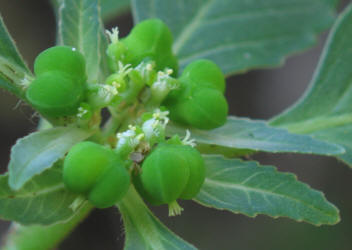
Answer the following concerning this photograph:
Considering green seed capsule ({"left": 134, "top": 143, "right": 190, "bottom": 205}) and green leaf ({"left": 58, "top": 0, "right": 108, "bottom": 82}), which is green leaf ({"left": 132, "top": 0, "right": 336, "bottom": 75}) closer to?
green leaf ({"left": 58, "top": 0, "right": 108, "bottom": 82})

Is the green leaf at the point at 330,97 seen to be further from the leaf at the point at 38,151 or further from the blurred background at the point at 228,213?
the blurred background at the point at 228,213

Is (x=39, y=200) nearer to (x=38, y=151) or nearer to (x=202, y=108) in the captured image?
(x=38, y=151)

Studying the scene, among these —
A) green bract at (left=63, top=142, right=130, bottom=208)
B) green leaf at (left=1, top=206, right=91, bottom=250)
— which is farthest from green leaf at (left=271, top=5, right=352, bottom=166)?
green bract at (left=63, top=142, right=130, bottom=208)

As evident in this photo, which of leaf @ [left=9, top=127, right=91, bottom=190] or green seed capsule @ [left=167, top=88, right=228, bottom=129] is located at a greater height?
leaf @ [left=9, top=127, right=91, bottom=190]

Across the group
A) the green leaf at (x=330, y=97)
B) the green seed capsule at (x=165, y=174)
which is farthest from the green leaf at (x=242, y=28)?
the green seed capsule at (x=165, y=174)

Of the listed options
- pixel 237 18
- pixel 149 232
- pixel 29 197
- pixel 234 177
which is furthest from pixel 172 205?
pixel 237 18

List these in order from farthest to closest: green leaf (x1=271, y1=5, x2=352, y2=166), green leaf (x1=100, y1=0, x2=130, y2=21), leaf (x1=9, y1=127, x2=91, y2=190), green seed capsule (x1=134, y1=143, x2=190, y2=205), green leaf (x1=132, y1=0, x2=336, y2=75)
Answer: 1. green leaf (x1=100, y1=0, x2=130, y2=21)
2. green leaf (x1=132, y1=0, x2=336, y2=75)
3. green leaf (x1=271, y1=5, x2=352, y2=166)
4. green seed capsule (x1=134, y1=143, x2=190, y2=205)
5. leaf (x1=9, y1=127, x2=91, y2=190)
